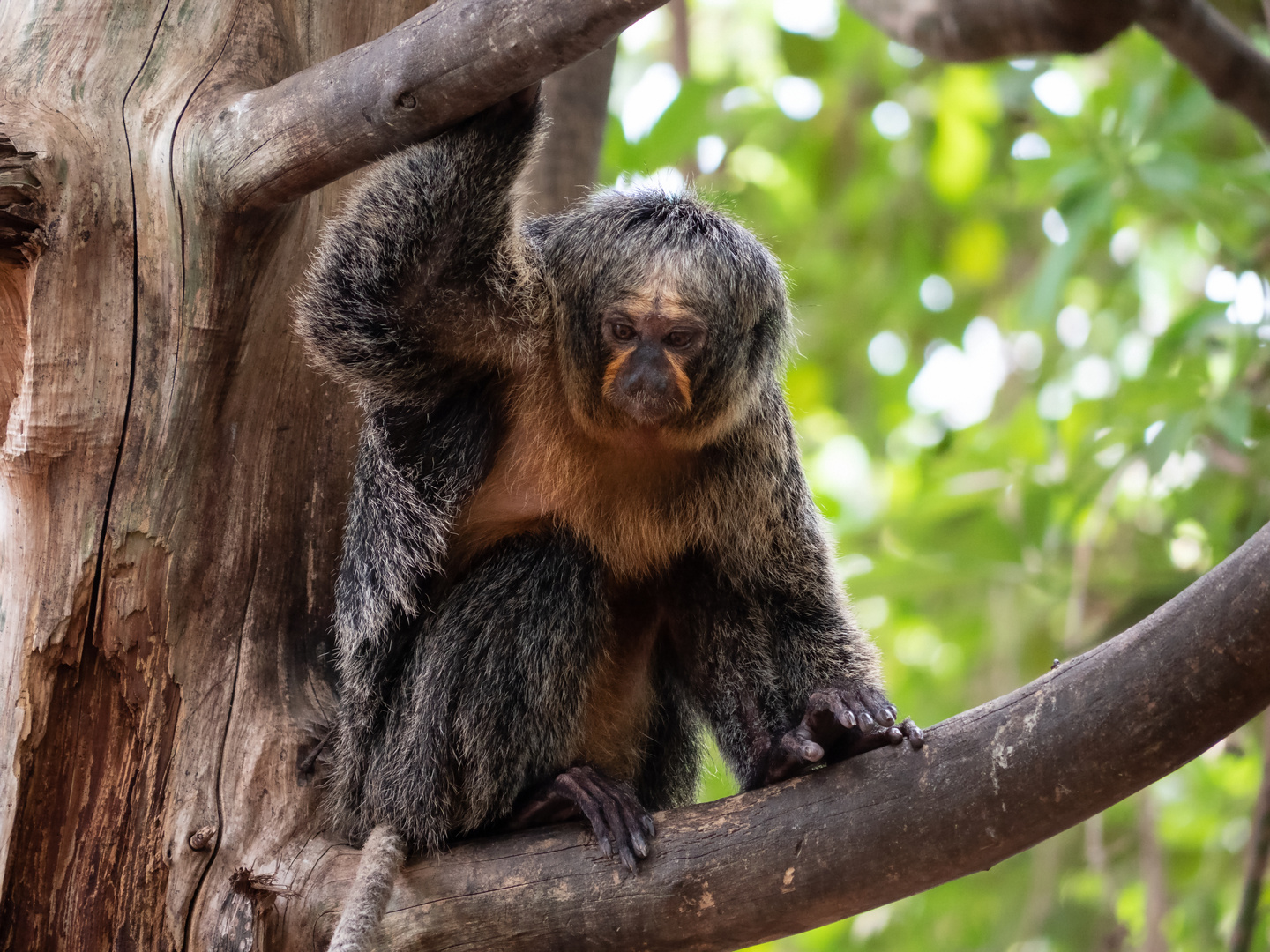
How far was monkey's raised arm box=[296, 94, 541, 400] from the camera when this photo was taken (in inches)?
119

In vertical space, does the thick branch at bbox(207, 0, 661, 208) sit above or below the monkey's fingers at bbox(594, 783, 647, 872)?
above

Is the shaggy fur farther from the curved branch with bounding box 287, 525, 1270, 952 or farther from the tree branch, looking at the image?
the tree branch

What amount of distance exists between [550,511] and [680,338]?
2.14ft

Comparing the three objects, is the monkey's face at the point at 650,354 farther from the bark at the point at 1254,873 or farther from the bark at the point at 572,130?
the bark at the point at 1254,873

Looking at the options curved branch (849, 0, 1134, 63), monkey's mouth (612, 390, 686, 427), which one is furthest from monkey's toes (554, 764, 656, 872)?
curved branch (849, 0, 1134, 63)

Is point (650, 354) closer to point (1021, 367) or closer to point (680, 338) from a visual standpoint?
point (680, 338)

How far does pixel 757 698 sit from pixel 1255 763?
181 inches

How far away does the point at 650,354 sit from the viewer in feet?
10.8

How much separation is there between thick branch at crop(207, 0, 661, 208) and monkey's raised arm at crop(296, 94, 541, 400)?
0.13 m

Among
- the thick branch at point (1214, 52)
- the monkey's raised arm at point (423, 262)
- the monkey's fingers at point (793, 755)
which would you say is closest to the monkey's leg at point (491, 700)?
the monkey's fingers at point (793, 755)

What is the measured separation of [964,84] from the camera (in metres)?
7.00

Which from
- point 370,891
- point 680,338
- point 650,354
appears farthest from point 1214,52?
point 370,891

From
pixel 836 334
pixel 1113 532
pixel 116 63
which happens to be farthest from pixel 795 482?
pixel 836 334

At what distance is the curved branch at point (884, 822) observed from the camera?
2322mm
